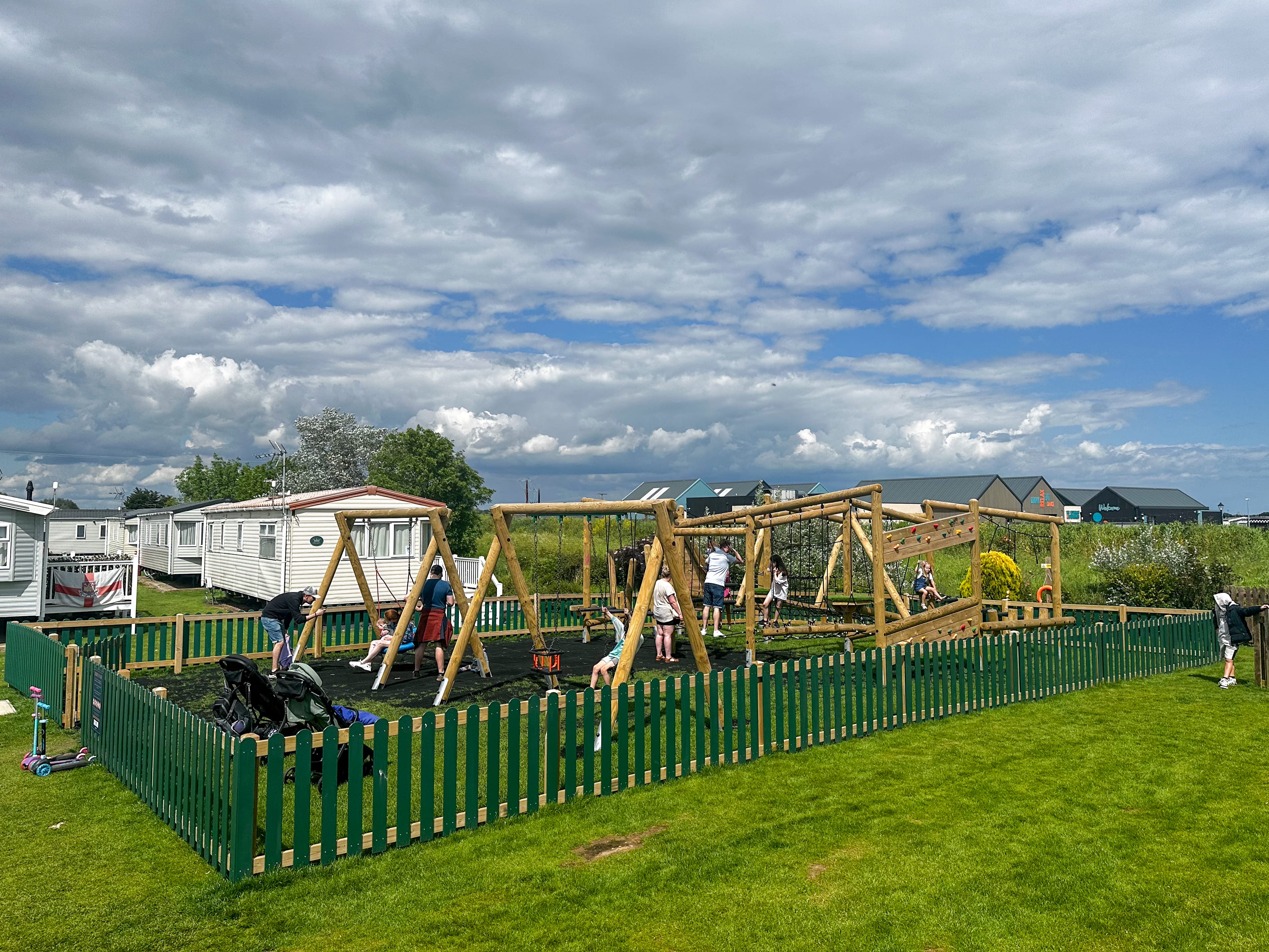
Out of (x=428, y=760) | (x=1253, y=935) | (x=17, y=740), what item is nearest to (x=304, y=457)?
(x=17, y=740)

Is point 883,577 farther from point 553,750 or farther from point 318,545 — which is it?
point 318,545

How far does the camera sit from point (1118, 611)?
1655 centimetres

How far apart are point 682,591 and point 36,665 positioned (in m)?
8.84

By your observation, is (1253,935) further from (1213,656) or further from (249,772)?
(1213,656)

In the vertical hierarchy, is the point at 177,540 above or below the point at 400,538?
above

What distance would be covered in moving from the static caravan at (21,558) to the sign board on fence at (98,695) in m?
13.0

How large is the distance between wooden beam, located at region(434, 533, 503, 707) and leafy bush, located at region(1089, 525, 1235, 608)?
15461 millimetres

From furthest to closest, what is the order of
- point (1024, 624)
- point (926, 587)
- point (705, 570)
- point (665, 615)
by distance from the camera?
point (926, 587) → point (705, 570) → point (1024, 624) → point (665, 615)

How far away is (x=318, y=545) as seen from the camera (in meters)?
24.4

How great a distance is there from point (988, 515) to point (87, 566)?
20605 millimetres

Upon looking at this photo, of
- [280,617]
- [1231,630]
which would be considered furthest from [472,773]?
[1231,630]

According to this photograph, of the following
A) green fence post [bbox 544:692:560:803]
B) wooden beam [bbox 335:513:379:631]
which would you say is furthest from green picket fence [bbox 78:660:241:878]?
wooden beam [bbox 335:513:379:631]

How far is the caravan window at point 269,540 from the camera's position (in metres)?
24.6

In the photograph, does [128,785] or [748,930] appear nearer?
[748,930]
